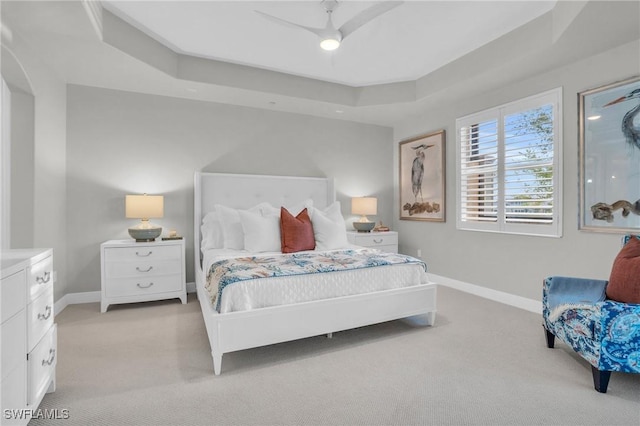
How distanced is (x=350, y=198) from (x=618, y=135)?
3191 mm

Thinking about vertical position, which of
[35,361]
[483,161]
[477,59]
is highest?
[477,59]

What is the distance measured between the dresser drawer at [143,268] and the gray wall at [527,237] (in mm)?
3406

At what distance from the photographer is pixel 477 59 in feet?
11.2

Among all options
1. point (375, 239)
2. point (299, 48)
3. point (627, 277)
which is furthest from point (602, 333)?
point (299, 48)

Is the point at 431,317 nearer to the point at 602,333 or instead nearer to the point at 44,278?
the point at 602,333

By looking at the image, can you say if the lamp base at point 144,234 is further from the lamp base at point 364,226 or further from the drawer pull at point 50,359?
the lamp base at point 364,226

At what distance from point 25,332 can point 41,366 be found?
289 millimetres

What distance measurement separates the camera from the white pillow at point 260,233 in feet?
11.0

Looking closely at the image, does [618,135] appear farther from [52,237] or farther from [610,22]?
[52,237]

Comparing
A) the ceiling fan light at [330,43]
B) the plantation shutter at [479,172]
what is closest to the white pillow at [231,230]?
the ceiling fan light at [330,43]

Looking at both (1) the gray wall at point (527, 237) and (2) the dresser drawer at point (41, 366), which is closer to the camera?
(2) the dresser drawer at point (41, 366)

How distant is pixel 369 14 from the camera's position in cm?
232

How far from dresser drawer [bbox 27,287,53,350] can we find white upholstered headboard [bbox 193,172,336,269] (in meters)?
2.03


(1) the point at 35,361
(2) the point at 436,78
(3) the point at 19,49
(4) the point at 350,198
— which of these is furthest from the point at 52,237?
(2) the point at 436,78
